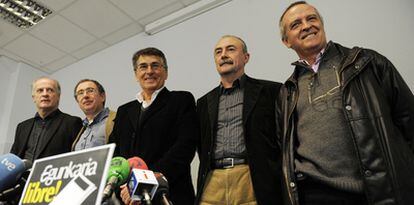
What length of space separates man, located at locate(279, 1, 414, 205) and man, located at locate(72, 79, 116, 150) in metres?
1.26

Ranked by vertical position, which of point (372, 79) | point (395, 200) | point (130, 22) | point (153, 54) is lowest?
point (395, 200)

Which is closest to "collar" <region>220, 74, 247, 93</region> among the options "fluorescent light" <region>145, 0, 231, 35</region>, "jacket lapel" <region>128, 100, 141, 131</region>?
"jacket lapel" <region>128, 100, 141, 131</region>

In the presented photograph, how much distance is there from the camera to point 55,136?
7.19ft

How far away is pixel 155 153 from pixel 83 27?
276 centimetres

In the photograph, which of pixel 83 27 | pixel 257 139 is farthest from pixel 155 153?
pixel 83 27

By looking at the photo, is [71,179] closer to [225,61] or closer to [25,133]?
[225,61]

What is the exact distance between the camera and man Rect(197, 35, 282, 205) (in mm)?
1401

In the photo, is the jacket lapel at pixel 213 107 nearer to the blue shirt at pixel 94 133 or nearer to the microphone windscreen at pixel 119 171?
the microphone windscreen at pixel 119 171

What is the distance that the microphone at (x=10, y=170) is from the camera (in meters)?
1.07

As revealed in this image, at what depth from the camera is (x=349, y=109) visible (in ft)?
3.91

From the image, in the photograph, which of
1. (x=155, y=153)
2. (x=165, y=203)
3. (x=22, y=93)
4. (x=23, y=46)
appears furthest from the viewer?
(x=22, y=93)

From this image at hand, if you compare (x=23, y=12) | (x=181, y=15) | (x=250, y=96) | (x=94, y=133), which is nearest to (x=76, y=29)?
(x=23, y=12)

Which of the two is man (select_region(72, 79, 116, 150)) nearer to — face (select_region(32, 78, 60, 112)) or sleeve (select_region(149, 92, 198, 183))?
face (select_region(32, 78, 60, 112))

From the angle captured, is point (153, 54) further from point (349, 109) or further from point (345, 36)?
point (345, 36)
